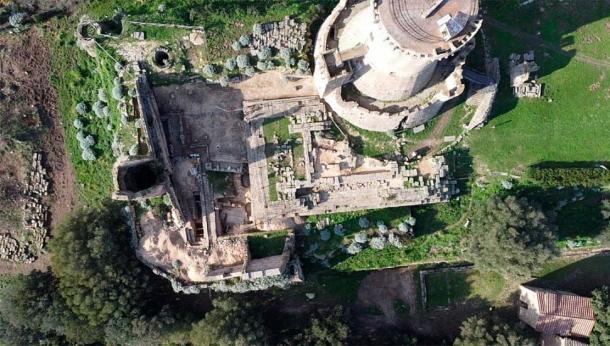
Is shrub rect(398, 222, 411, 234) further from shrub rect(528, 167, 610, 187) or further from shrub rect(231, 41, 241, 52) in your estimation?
shrub rect(231, 41, 241, 52)

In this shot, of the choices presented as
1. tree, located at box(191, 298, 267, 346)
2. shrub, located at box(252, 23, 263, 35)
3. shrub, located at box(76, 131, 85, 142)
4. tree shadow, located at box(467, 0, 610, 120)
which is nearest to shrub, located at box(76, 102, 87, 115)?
shrub, located at box(76, 131, 85, 142)

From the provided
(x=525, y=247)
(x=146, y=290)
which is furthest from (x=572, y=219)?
(x=146, y=290)

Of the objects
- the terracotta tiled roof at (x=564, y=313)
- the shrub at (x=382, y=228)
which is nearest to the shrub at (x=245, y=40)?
the shrub at (x=382, y=228)

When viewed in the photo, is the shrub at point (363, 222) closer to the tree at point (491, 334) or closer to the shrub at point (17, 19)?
the tree at point (491, 334)

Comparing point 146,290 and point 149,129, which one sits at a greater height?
point 149,129

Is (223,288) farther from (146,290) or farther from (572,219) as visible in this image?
(572,219)

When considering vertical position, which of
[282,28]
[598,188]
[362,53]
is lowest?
[598,188]

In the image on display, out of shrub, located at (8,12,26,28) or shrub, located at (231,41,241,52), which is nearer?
shrub, located at (231,41,241,52)
